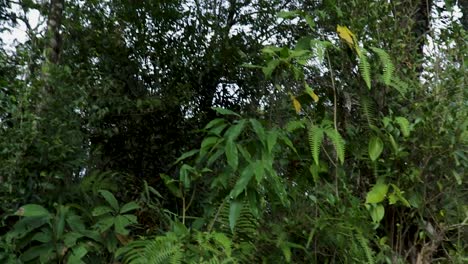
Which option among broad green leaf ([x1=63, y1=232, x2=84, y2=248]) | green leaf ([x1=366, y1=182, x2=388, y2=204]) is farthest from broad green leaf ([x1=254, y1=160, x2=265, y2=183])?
broad green leaf ([x1=63, y1=232, x2=84, y2=248])

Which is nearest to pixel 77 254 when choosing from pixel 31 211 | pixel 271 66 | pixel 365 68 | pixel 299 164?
pixel 31 211

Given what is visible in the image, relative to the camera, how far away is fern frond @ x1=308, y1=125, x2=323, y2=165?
2878 millimetres

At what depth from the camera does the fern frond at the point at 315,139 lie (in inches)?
113

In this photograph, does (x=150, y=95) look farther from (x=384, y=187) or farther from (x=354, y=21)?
(x=384, y=187)

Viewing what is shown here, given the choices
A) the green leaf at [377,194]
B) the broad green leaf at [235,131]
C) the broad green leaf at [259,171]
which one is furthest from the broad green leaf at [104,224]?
the green leaf at [377,194]

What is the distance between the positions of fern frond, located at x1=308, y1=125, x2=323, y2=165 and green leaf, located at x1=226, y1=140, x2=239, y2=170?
444mm

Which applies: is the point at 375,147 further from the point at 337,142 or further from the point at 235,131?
the point at 235,131

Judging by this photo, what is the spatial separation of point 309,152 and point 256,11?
3553 millimetres

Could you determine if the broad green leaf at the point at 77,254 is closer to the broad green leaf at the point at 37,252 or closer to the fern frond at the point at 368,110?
the broad green leaf at the point at 37,252

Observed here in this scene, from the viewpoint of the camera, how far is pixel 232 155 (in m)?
2.74

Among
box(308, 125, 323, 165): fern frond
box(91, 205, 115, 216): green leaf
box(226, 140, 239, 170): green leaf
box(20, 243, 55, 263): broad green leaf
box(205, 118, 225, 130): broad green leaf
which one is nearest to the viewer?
box(226, 140, 239, 170): green leaf

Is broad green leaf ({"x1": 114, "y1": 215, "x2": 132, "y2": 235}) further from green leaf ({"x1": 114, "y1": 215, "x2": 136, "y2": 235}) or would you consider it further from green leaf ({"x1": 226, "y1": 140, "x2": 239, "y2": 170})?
green leaf ({"x1": 226, "y1": 140, "x2": 239, "y2": 170})

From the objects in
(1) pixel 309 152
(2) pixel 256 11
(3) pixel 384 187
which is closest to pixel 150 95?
(2) pixel 256 11

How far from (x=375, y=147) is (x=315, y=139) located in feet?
1.36
